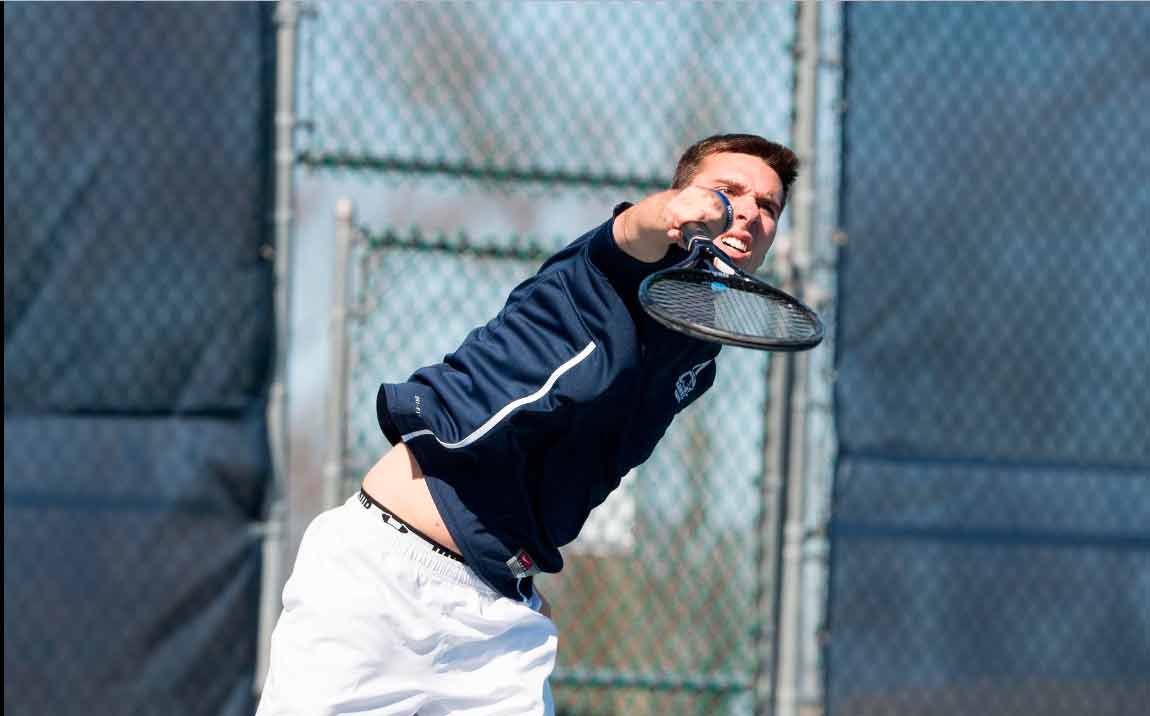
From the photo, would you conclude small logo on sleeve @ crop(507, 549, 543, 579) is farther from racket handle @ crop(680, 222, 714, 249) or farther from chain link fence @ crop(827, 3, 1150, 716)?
chain link fence @ crop(827, 3, 1150, 716)

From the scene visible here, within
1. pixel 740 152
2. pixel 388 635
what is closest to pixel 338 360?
pixel 388 635

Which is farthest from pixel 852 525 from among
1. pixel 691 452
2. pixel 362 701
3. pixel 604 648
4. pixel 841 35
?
pixel 362 701

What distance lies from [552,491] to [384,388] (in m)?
0.41

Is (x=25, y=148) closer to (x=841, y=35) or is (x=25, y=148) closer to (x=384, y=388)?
(x=384, y=388)

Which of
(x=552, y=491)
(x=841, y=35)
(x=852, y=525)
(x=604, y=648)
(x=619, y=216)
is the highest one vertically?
(x=841, y=35)

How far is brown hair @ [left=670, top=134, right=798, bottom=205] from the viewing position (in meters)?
3.35

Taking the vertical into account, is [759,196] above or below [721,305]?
above

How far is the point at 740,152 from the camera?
11.0ft

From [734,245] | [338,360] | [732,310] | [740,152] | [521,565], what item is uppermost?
[740,152]

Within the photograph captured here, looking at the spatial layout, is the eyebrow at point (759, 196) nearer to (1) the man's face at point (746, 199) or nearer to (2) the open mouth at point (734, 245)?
(1) the man's face at point (746, 199)

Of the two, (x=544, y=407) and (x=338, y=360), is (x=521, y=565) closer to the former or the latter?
(x=544, y=407)

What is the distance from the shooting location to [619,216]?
2984 millimetres

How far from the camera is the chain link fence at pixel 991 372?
512cm

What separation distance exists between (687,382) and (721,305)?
376 mm
